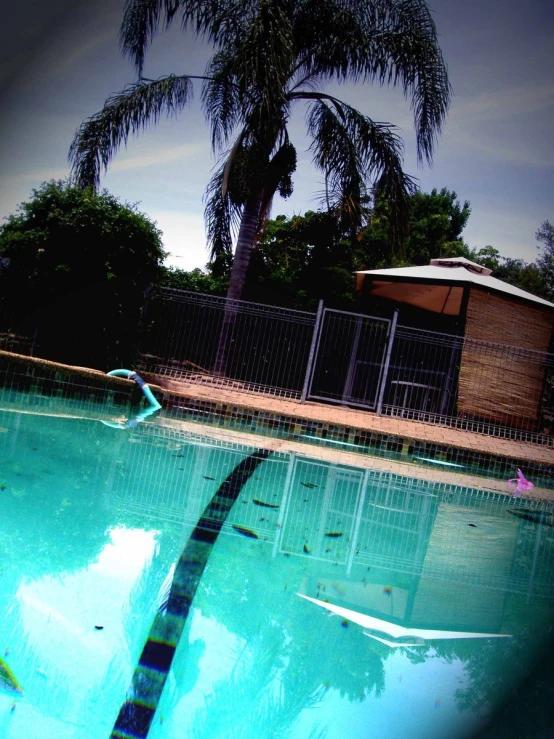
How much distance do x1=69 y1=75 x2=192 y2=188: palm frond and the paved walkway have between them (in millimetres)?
4118

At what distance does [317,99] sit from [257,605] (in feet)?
36.6

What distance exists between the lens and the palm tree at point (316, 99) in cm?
1069

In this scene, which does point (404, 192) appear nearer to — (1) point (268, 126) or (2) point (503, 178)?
(1) point (268, 126)

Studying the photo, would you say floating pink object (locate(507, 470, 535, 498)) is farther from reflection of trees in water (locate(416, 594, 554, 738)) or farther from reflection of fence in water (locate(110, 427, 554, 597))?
reflection of trees in water (locate(416, 594, 554, 738))

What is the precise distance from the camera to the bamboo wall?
10.2 metres

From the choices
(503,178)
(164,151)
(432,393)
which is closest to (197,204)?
(164,151)

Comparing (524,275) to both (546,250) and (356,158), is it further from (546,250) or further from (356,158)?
(356,158)

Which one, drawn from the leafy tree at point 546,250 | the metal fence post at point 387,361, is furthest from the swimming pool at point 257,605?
the leafy tree at point 546,250

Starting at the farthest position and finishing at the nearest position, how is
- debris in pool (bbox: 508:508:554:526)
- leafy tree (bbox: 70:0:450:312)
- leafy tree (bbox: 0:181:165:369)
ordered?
1. leafy tree (bbox: 70:0:450:312)
2. leafy tree (bbox: 0:181:165:369)
3. debris in pool (bbox: 508:508:554:526)

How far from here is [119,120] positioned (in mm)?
10703

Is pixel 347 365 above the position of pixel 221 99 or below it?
below

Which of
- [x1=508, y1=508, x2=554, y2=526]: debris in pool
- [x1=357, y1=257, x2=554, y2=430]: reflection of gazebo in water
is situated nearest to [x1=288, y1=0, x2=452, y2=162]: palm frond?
[x1=357, y1=257, x2=554, y2=430]: reflection of gazebo in water

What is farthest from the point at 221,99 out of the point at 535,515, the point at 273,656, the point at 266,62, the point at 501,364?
the point at 273,656

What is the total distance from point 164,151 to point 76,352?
789 cm
